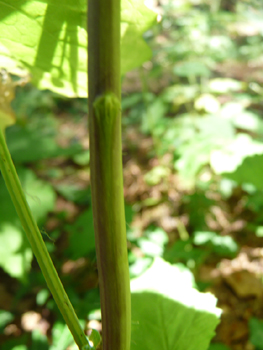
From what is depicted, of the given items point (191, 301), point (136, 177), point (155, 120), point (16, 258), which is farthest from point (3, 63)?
point (155, 120)

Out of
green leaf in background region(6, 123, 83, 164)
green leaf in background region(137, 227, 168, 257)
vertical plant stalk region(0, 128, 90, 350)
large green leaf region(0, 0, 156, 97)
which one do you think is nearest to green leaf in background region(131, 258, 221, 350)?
vertical plant stalk region(0, 128, 90, 350)

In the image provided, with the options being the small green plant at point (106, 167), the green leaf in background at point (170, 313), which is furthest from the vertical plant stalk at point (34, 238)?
the green leaf in background at point (170, 313)

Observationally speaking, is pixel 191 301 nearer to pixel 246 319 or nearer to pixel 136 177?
pixel 246 319

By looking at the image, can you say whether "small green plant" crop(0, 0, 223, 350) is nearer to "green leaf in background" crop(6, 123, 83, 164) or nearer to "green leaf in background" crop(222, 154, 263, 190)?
"green leaf in background" crop(222, 154, 263, 190)

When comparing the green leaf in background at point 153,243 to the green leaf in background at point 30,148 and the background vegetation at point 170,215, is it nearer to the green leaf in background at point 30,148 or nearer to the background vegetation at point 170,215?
the background vegetation at point 170,215

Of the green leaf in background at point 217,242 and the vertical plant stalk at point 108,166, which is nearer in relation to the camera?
the vertical plant stalk at point 108,166

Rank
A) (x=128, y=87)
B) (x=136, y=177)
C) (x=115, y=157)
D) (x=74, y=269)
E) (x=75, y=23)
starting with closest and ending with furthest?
1. (x=115, y=157)
2. (x=75, y=23)
3. (x=74, y=269)
4. (x=136, y=177)
5. (x=128, y=87)

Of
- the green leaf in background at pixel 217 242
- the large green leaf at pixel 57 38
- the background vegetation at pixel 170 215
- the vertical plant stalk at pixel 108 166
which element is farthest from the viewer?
the green leaf in background at pixel 217 242
